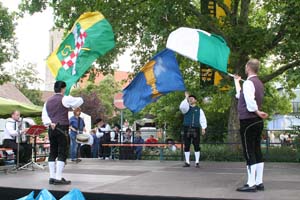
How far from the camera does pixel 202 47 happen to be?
847 centimetres

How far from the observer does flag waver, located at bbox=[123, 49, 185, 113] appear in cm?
1005

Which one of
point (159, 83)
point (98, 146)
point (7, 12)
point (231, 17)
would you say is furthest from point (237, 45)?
point (7, 12)

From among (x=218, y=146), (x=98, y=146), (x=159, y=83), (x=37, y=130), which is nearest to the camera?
(x=159, y=83)

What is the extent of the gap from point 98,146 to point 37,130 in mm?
6713

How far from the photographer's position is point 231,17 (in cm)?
1627

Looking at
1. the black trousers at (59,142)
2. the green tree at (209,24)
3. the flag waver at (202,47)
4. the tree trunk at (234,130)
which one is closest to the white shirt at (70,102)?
the black trousers at (59,142)

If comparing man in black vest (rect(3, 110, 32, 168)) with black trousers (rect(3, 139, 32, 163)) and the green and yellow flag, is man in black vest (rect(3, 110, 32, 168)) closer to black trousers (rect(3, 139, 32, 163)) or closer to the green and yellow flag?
black trousers (rect(3, 139, 32, 163))

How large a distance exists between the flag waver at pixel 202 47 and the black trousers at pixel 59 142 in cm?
264

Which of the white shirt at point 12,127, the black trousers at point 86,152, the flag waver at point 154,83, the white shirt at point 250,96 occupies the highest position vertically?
the flag waver at point 154,83

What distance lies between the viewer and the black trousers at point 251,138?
7.40 meters

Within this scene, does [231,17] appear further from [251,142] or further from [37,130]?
[251,142]

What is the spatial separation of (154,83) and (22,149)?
4.56 meters

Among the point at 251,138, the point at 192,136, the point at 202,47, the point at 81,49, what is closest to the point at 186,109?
the point at 192,136

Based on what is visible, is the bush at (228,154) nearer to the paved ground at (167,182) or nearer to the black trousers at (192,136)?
the black trousers at (192,136)
